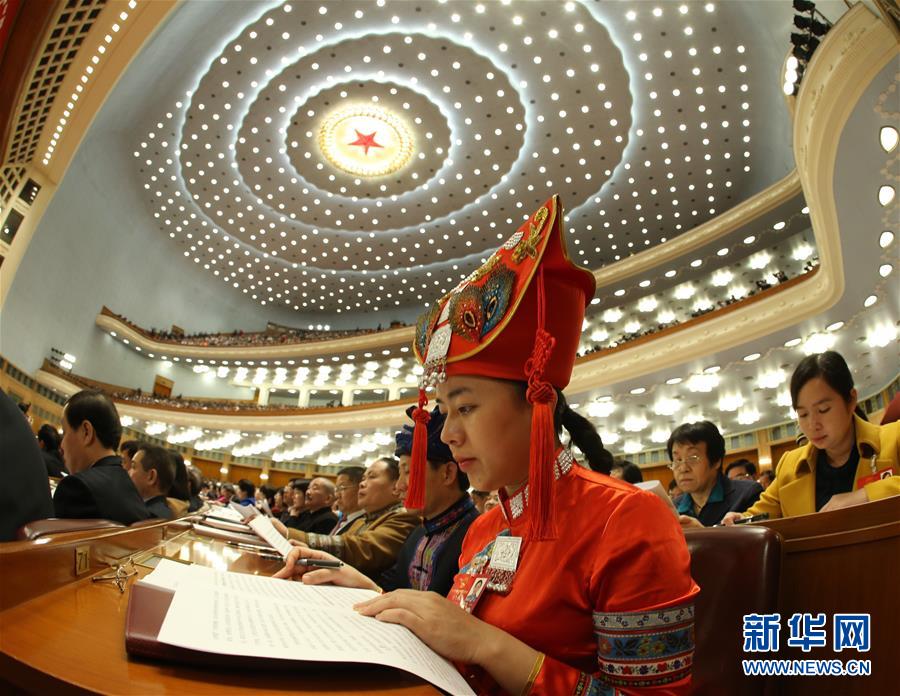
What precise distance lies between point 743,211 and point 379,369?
48.1ft

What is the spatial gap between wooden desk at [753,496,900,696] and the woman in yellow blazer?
100 cm

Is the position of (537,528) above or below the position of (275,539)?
above

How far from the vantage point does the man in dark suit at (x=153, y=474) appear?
12.0ft

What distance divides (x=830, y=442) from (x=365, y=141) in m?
17.3

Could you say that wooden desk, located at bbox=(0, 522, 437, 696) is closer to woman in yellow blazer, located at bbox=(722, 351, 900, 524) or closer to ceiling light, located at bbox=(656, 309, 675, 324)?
woman in yellow blazer, located at bbox=(722, 351, 900, 524)

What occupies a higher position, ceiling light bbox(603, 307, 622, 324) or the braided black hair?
ceiling light bbox(603, 307, 622, 324)

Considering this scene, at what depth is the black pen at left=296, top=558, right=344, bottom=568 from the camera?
1375mm

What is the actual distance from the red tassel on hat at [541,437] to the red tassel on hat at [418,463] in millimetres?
362

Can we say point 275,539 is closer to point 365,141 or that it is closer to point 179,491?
point 179,491

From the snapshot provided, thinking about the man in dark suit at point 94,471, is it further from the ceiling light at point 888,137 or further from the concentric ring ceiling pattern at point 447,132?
the concentric ring ceiling pattern at point 447,132

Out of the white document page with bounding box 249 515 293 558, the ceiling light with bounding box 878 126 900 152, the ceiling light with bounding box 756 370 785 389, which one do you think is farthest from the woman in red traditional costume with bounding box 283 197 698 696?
the ceiling light with bounding box 756 370 785 389

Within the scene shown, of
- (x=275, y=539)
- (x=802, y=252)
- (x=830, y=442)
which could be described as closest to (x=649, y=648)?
(x=275, y=539)

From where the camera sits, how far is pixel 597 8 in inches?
512

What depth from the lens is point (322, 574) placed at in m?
1.23
